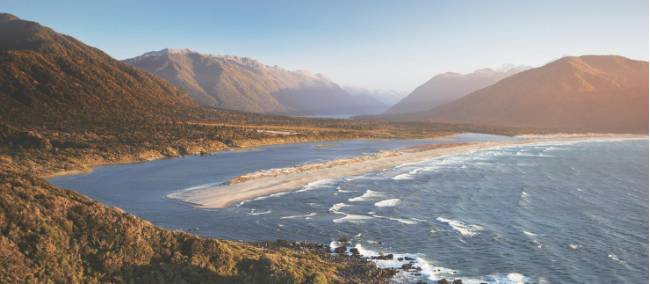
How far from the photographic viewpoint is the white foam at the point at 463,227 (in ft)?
123

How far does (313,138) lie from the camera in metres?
125

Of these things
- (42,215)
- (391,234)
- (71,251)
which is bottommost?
(391,234)

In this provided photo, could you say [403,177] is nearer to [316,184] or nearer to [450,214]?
[316,184]

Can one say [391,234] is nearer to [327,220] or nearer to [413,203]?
[327,220]

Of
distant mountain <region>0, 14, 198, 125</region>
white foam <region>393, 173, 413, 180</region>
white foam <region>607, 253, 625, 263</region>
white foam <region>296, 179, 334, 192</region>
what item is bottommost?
white foam <region>607, 253, 625, 263</region>

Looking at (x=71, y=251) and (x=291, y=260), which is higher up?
(x=71, y=251)

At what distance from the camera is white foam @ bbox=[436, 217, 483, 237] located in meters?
37.4

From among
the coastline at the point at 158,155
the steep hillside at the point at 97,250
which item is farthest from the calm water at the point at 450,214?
Answer: the steep hillside at the point at 97,250

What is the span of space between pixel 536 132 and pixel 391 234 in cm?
15708

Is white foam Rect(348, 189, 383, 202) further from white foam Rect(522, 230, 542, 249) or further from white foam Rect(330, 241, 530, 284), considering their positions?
white foam Rect(330, 241, 530, 284)

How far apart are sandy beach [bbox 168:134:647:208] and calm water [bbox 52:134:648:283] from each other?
235cm

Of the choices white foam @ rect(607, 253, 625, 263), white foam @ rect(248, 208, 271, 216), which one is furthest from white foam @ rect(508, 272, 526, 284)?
white foam @ rect(248, 208, 271, 216)

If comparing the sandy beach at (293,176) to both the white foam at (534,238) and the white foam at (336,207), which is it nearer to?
the white foam at (336,207)

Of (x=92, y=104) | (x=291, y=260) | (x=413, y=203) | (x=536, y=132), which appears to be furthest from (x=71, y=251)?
(x=536, y=132)
